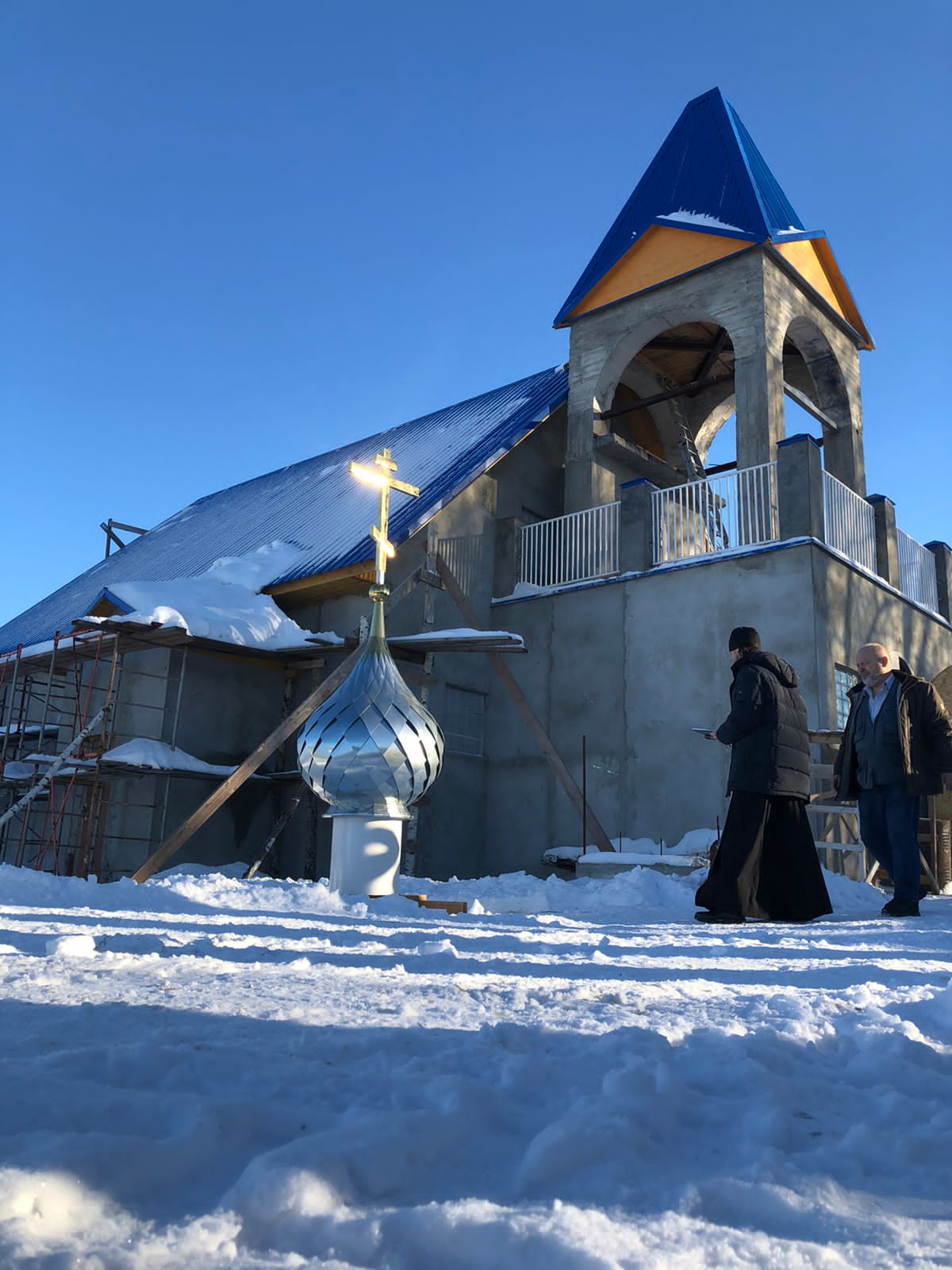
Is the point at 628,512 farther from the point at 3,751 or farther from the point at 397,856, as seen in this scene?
the point at 3,751

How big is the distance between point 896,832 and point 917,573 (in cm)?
1087

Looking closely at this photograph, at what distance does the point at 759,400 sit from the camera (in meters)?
15.0

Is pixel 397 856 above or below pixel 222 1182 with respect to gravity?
above

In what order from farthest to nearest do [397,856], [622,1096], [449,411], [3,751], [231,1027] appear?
[449,411]
[3,751]
[397,856]
[231,1027]
[622,1096]

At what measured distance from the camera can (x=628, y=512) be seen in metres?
15.4

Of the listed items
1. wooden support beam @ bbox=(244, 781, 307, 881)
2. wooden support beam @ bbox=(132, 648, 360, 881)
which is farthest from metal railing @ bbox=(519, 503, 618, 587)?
wooden support beam @ bbox=(132, 648, 360, 881)

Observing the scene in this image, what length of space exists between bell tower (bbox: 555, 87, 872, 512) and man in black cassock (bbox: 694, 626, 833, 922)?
8660 millimetres

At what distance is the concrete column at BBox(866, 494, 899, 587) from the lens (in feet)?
50.8

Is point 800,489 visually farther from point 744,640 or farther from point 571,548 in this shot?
point 744,640

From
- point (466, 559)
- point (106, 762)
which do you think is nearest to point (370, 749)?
point (106, 762)

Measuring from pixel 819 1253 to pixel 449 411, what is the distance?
68.0 ft

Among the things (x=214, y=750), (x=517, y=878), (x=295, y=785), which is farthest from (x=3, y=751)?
(x=517, y=878)

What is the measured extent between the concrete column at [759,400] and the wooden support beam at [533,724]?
440 centimetres

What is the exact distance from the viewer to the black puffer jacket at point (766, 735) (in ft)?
22.0
